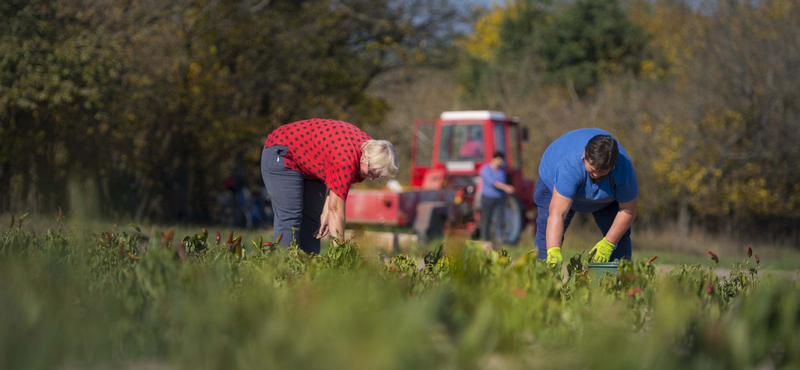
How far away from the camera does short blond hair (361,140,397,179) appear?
5.57 meters

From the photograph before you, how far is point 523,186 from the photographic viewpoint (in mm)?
17125

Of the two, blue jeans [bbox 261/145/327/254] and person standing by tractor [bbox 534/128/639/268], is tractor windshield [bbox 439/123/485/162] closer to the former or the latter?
person standing by tractor [bbox 534/128/639/268]

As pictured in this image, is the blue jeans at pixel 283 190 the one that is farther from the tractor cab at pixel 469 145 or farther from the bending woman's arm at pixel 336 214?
the tractor cab at pixel 469 145

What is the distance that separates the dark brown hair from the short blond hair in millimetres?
1194

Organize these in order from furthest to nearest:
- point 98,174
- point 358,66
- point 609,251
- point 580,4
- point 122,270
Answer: point 580,4
point 358,66
point 98,174
point 609,251
point 122,270

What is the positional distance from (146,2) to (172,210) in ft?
15.0

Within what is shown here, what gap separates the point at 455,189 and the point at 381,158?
10.4 meters

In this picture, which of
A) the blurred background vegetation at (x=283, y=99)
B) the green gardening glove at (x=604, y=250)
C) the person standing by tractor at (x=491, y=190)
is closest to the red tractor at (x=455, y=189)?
the person standing by tractor at (x=491, y=190)

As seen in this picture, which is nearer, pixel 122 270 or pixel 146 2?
pixel 122 270

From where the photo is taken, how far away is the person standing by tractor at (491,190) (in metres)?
14.0

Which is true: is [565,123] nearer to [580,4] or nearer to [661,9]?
[580,4]

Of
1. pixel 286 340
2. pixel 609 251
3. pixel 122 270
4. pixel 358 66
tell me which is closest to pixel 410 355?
pixel 286 340

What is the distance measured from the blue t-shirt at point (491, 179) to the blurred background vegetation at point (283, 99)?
6.03 meters

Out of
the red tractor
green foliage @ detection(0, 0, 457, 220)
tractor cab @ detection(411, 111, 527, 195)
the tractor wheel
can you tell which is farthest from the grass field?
tractor cab @ detection(411, 111, 527, 195)
